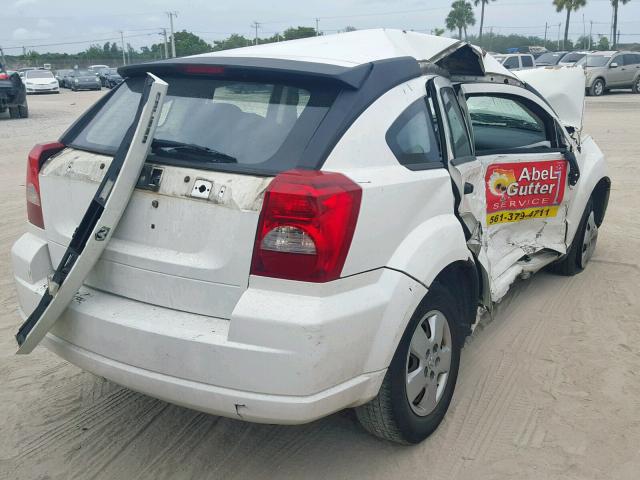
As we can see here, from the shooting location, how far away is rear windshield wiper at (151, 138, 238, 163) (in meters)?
2.68

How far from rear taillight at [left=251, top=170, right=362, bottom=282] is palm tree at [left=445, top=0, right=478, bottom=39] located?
99720 millimetres

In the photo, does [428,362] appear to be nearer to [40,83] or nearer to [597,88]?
[597,88]

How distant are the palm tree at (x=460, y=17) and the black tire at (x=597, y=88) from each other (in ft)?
241

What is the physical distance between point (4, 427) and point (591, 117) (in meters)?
17.2

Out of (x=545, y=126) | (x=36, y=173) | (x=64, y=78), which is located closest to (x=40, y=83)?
(x=64, y=78)

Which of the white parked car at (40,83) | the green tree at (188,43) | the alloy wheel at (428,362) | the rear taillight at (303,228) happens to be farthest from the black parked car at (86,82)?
the rear taillight at (303,228)

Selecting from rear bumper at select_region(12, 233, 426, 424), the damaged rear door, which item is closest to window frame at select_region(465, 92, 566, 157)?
the damaged rear door

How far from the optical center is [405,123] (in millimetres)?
2984

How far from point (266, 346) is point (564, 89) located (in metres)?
3.95

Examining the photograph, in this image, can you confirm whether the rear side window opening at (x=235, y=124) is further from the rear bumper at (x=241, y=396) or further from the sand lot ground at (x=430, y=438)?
the sand lot ground at (x=430, y=438)

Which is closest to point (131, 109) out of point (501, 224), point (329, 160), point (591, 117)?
point (329, 160)

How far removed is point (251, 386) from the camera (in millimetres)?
2420

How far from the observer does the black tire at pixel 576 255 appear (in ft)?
16.8

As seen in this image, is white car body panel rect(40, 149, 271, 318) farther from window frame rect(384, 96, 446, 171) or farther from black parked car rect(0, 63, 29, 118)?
black parked car rect(0, 63, 29, 118)
